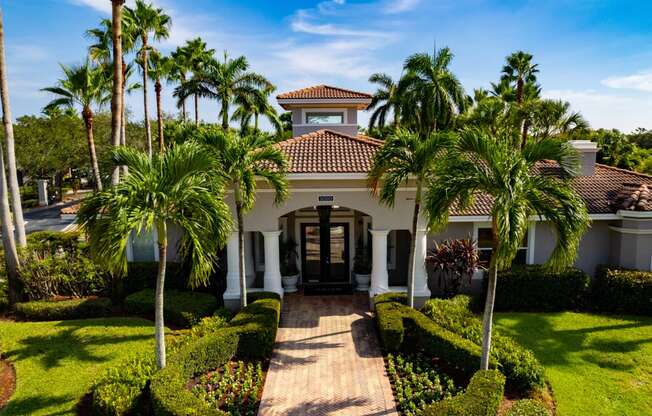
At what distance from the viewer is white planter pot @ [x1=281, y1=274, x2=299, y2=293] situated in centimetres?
1569

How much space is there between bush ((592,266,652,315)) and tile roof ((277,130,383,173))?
969cm

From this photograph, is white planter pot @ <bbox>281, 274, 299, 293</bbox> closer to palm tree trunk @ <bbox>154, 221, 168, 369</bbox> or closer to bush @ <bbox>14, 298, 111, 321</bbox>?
bush @ <bbox>14, 298, 111, 321</bbox>

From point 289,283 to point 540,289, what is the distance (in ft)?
30.4

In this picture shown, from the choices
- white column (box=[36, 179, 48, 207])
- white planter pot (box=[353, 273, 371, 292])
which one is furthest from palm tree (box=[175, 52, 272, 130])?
white column (box=[36, 179, 48, 207])

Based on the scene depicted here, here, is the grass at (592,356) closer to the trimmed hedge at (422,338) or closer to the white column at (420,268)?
the trimmed hedge at (422,338)

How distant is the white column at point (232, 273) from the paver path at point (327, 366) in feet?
5.95

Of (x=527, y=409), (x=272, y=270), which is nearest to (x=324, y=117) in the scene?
(x=272, y=270)

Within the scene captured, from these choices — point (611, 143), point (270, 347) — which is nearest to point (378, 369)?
point (270, 347)

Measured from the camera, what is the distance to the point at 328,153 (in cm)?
1414

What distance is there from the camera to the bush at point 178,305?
12.4m

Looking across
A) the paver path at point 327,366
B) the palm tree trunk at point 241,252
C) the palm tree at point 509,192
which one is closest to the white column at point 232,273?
the palm tree trunk at point 241,252

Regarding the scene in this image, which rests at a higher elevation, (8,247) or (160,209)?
(160,209)

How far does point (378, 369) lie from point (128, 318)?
8.42 metres

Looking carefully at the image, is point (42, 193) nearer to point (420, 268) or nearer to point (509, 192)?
point (420, 268)
